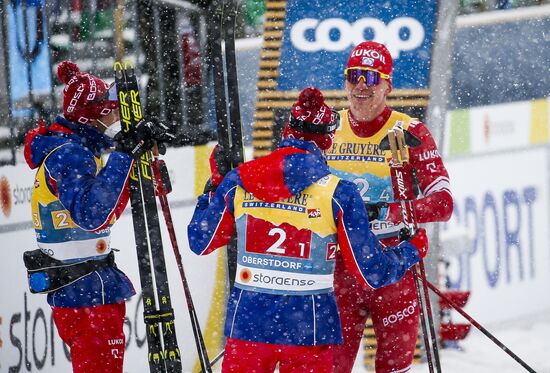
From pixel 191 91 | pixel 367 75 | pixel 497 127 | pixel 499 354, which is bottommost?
pixel 499 354

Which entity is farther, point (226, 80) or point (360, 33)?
point (360, 33)

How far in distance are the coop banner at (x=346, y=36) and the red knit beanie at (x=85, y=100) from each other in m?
3.17

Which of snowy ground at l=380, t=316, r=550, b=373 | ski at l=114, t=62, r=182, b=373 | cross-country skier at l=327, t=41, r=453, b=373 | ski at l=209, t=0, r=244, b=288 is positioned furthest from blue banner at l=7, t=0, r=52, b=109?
snowy ground at l=380, t=316, r=550, b=373

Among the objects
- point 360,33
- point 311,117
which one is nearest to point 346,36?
point 360,33

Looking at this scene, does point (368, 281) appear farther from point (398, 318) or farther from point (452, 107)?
point (452, 107)

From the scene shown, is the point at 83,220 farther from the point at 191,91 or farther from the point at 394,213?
the point at 191,91

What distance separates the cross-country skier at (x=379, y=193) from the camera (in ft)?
16.5

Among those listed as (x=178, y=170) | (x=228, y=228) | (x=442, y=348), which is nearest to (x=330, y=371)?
(x=228, y=228)

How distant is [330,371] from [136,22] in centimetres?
374

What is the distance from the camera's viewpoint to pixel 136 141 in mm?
4602

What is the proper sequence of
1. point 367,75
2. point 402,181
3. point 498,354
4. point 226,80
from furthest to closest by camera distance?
1. point 498,354
2. point 226,80
3. point 367,75
4. point 402,181

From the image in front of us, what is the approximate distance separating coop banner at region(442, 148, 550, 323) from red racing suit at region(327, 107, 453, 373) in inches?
196

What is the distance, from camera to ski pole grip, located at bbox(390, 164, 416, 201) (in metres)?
4.95

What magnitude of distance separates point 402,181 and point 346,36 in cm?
296
